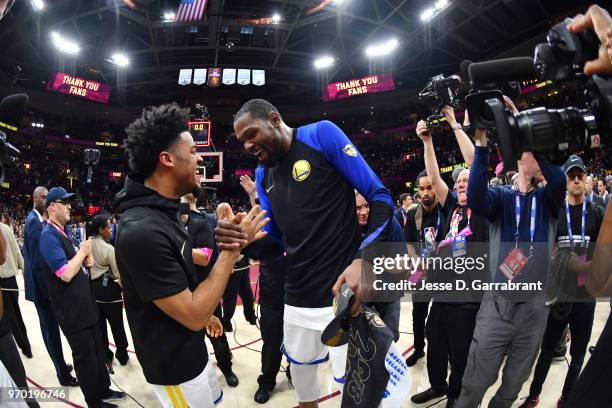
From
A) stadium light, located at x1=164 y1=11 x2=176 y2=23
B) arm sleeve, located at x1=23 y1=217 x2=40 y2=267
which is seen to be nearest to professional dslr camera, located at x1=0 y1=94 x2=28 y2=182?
arm sleeve, located at x1=23 y1=217 x2=40 y2=267

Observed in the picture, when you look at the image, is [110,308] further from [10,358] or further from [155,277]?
[155,277]

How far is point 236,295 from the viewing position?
5.20 m

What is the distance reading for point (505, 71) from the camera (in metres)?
1.42

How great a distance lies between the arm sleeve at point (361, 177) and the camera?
1.79m

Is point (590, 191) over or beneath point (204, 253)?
over

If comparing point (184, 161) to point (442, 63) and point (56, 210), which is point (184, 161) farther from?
point (442, 63)

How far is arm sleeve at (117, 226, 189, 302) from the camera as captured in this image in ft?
4.76

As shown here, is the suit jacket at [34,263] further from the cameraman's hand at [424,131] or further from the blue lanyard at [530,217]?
the blue lanyard at [530,217]

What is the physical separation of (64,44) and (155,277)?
20.5m

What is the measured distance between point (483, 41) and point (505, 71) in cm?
1860

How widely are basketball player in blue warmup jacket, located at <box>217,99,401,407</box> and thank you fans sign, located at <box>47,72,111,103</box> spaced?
74.6 feet

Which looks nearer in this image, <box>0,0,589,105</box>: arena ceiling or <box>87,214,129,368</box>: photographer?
<box>87,214,129,368</box>: photographer

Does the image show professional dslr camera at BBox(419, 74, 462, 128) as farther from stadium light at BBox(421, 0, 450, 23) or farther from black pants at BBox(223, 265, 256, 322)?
stadium light at BBox(421, 0, 450, 23)

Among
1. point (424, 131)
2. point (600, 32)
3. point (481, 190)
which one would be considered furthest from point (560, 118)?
point (424, 131)
